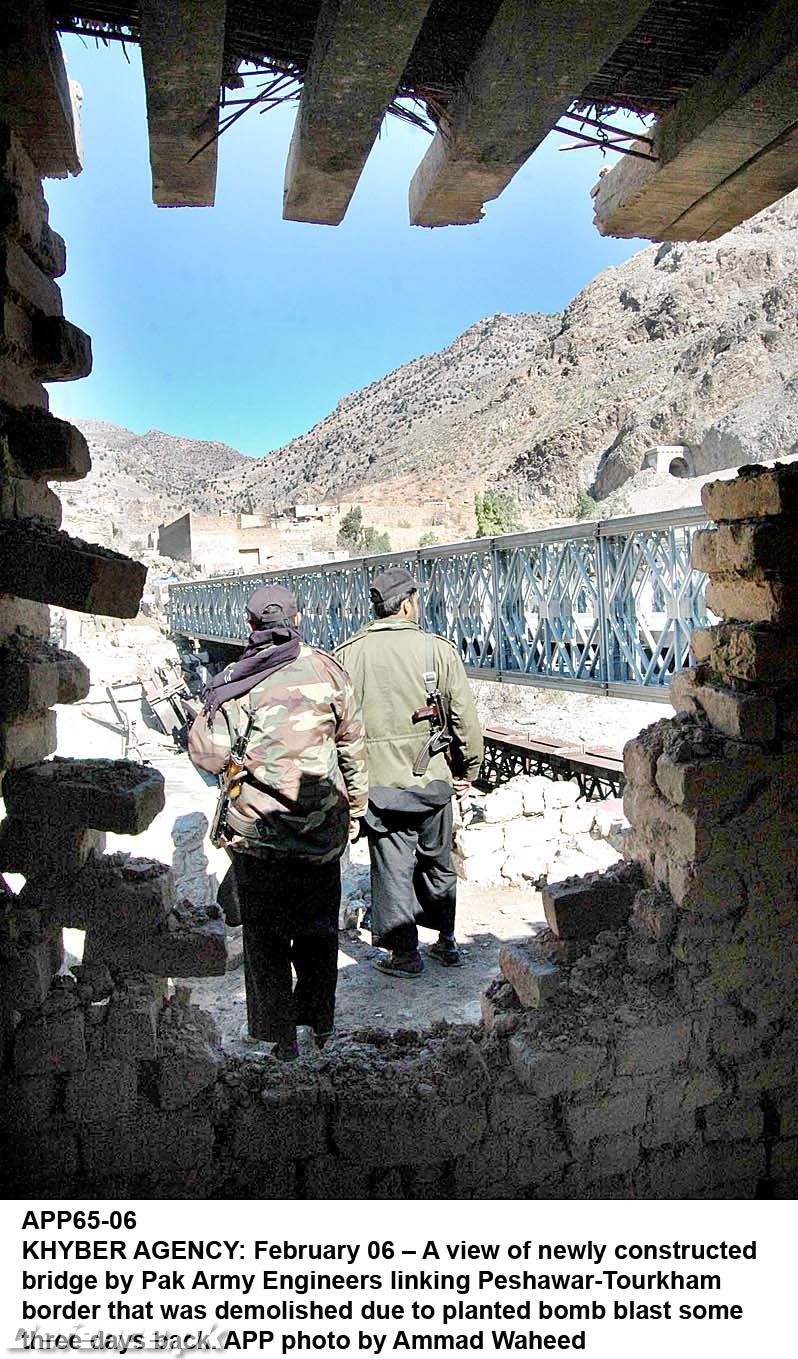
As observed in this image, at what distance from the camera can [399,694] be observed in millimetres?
4500

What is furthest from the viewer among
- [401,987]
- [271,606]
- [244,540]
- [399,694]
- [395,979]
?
[244,540]

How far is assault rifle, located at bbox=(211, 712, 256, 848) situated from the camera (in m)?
3.14

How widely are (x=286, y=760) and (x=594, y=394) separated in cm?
6409

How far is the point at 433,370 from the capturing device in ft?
294

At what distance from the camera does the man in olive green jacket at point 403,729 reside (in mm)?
4512

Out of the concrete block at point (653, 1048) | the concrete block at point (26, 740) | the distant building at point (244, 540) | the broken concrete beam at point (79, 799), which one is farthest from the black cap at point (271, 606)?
the distant building at point (244, 540)

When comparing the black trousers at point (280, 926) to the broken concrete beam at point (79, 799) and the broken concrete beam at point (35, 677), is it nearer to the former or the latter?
the broken concrete beam at point (79, 799)

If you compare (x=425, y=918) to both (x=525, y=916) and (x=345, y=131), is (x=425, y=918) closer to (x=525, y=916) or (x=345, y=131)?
(x=525, y=916)

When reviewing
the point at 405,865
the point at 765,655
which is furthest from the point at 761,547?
the point at 405,865

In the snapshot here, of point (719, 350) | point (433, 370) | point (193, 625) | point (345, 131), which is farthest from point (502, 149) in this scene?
point (433, 370)

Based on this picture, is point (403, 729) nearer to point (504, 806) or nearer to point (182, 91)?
point (182, 91)

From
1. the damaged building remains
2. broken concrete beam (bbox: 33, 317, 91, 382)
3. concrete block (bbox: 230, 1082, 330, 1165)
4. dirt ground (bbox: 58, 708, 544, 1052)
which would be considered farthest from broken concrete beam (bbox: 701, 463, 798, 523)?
dirt ground (bbox: 58, 708, 544, 1052)

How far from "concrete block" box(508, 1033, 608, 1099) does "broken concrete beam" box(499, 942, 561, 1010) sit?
0.15 m

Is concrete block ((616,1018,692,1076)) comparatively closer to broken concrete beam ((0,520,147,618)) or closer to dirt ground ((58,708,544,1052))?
dirt ground ((58,708,544,1052))
